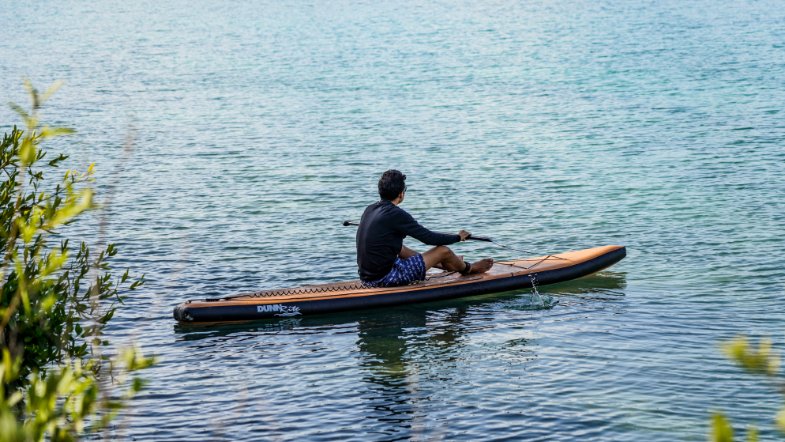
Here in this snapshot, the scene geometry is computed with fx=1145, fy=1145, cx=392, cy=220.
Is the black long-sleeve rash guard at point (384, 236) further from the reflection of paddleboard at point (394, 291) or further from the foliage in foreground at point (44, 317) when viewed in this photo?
the foliage in foreground at point (44, 317)

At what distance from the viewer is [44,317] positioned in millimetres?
5605

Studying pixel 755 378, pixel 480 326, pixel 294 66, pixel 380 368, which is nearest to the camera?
pixel 755 378

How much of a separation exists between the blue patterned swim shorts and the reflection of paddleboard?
0.30 ft

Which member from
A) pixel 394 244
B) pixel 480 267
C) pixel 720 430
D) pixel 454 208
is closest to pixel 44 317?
pixel 720 430

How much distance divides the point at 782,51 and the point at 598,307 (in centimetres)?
2559

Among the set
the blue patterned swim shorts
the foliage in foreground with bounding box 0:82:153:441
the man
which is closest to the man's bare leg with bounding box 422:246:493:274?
the man

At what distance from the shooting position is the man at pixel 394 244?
11555mm

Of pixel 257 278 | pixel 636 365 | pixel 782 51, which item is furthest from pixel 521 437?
pixel 782 51

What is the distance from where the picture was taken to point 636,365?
32.4 feet

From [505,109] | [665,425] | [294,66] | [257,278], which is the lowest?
[665,425]

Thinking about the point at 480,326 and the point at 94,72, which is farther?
the point at 94,72

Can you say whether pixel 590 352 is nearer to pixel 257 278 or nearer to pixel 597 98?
pixel 257 278

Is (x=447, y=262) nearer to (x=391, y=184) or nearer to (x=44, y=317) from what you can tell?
(x=391, y=184)

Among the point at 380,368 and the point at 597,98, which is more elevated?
the point at 597,98
